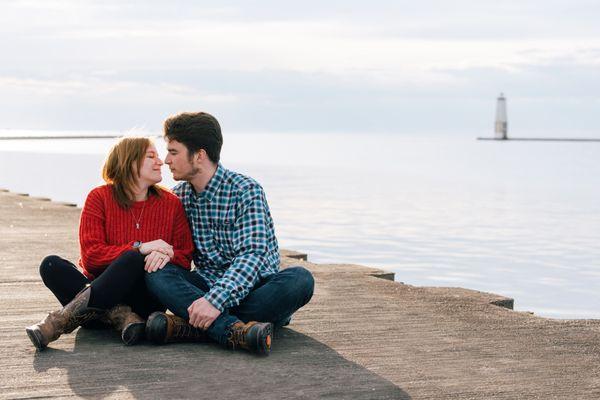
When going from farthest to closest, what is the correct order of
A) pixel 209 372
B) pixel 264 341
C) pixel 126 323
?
pixel 126 323 < pixel 264 341 < pixel 209 372

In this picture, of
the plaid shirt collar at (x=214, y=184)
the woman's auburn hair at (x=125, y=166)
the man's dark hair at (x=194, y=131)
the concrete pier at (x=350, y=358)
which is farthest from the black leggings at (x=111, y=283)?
the man's dark hair at (x=194, y=131)

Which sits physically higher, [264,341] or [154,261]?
[154,261]

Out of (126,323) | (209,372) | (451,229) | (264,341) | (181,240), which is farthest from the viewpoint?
(451,229)

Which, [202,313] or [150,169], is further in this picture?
[150,169]

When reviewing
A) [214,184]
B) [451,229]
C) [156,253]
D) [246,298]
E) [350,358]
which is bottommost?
[451,229]

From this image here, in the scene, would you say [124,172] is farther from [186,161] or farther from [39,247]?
[39,247]

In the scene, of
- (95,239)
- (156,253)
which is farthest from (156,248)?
(95,239)

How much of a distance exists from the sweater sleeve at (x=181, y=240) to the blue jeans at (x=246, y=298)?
51 mm

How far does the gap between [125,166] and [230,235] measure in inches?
24.5

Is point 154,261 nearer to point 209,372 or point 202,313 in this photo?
point 202,313

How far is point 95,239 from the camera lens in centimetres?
496

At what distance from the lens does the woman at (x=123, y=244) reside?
4816 mm

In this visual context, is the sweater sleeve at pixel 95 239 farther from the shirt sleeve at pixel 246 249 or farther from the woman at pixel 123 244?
the shirt sleeve at pixel 246 249

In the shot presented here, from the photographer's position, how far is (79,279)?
499cm
